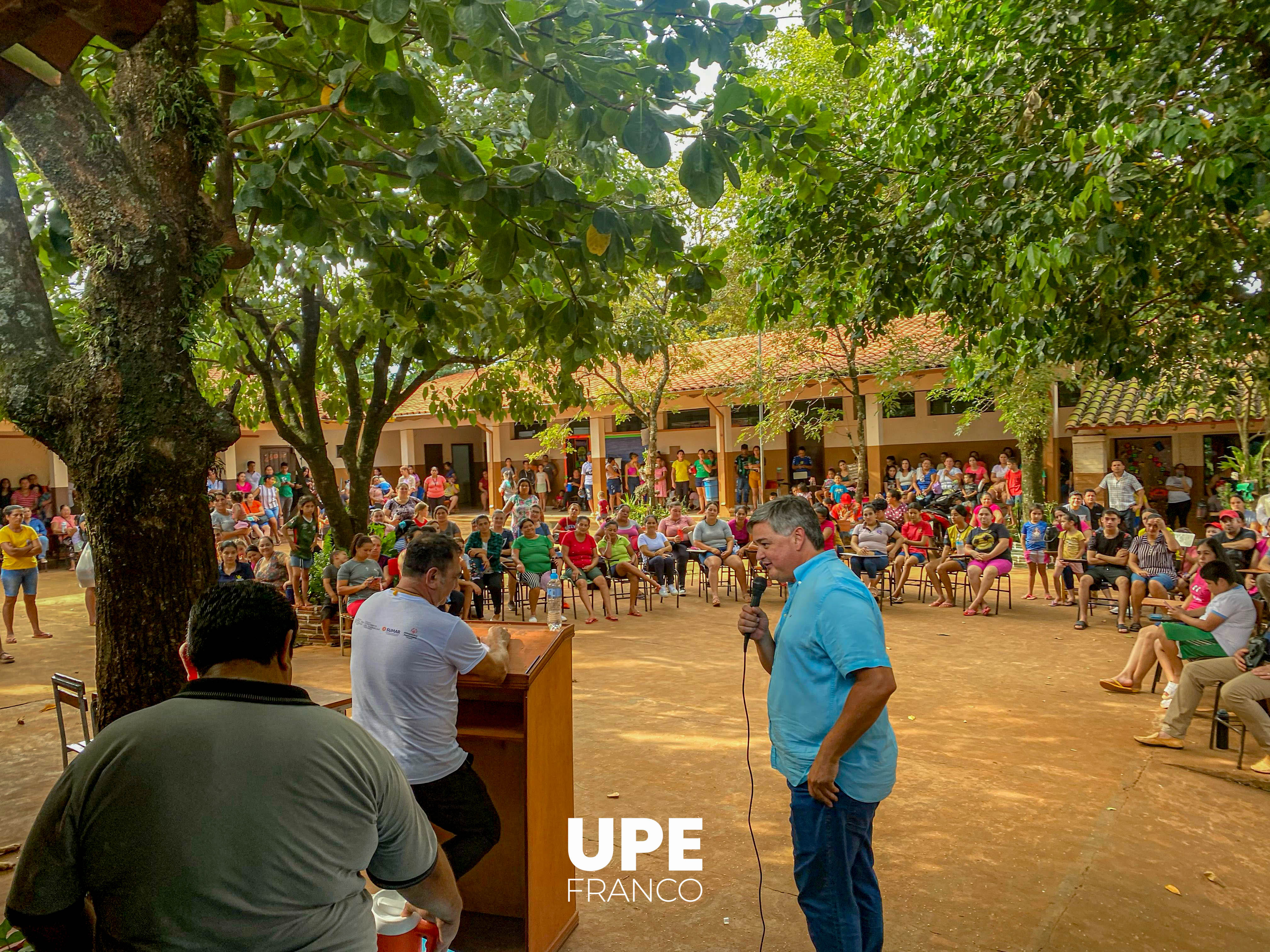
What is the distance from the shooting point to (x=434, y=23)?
9.68ft

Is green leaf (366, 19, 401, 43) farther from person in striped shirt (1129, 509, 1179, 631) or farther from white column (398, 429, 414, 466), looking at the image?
white column (398, 429, 414, 466)

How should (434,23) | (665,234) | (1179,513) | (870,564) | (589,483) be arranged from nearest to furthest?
1. (434,23)
2. (665,234)
3. (870,564)
4. (1179,513)
5. (589,483)

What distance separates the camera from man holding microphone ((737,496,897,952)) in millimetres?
2711

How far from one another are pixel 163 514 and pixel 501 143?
400 cm

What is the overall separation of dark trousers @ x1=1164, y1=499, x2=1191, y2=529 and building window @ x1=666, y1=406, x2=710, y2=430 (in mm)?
11526

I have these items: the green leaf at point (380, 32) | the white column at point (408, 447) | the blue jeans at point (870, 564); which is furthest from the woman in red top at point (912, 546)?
the white column at point (408, 447)

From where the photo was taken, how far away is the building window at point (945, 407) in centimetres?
2094

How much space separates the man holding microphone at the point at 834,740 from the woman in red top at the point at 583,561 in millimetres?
8483

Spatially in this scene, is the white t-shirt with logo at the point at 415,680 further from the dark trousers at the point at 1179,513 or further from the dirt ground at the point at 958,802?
the dark trousers at the point at 1179,513

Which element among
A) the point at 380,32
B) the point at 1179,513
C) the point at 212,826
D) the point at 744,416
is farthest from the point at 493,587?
the point at 1179,513

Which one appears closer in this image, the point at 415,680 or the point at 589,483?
the point at 415,680

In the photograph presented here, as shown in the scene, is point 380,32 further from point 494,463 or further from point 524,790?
point 494,463

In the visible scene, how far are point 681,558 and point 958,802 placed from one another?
7.81m

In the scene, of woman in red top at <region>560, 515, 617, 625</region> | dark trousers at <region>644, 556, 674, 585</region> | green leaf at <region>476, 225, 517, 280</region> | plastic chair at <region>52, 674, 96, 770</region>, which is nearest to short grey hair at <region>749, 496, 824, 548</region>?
green leaf at <region>476, 225, 517, 280</region>
